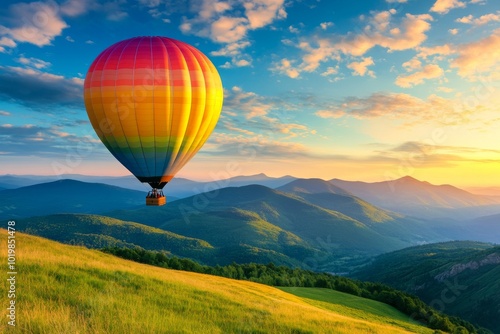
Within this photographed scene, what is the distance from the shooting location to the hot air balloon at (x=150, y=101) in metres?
39.4

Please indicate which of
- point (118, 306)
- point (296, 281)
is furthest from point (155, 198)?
point (296, 281)

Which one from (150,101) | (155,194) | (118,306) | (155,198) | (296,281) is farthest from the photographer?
(296,281)

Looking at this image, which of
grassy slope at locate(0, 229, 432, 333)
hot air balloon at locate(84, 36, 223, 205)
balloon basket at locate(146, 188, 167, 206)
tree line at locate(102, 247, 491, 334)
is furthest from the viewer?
tree line at locate(102, 247, 491, 334)

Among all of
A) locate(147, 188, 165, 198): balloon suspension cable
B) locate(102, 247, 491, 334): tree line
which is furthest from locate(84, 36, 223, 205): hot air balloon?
locate(102, 247, 491, 334): tree line

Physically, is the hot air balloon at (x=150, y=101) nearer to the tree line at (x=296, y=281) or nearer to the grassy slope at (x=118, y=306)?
the grassy slope at (x=118, y=306)

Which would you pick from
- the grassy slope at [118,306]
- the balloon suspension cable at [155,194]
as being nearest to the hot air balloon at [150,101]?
the balloon suspension cable at [155,194]

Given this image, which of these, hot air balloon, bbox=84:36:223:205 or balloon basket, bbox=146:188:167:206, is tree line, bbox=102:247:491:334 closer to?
balloon basket, bbox=146:188:167:206

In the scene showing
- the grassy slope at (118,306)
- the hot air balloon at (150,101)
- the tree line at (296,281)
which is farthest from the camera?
the tree line at (296,281)

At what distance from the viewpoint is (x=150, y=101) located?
39594 millimetres

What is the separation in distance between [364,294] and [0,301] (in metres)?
115

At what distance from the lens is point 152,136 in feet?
134

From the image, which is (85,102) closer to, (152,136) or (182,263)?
(152,136)

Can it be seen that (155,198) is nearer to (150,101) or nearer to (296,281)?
(150,101)

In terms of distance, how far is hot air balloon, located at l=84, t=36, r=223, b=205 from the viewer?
39.4 meters
